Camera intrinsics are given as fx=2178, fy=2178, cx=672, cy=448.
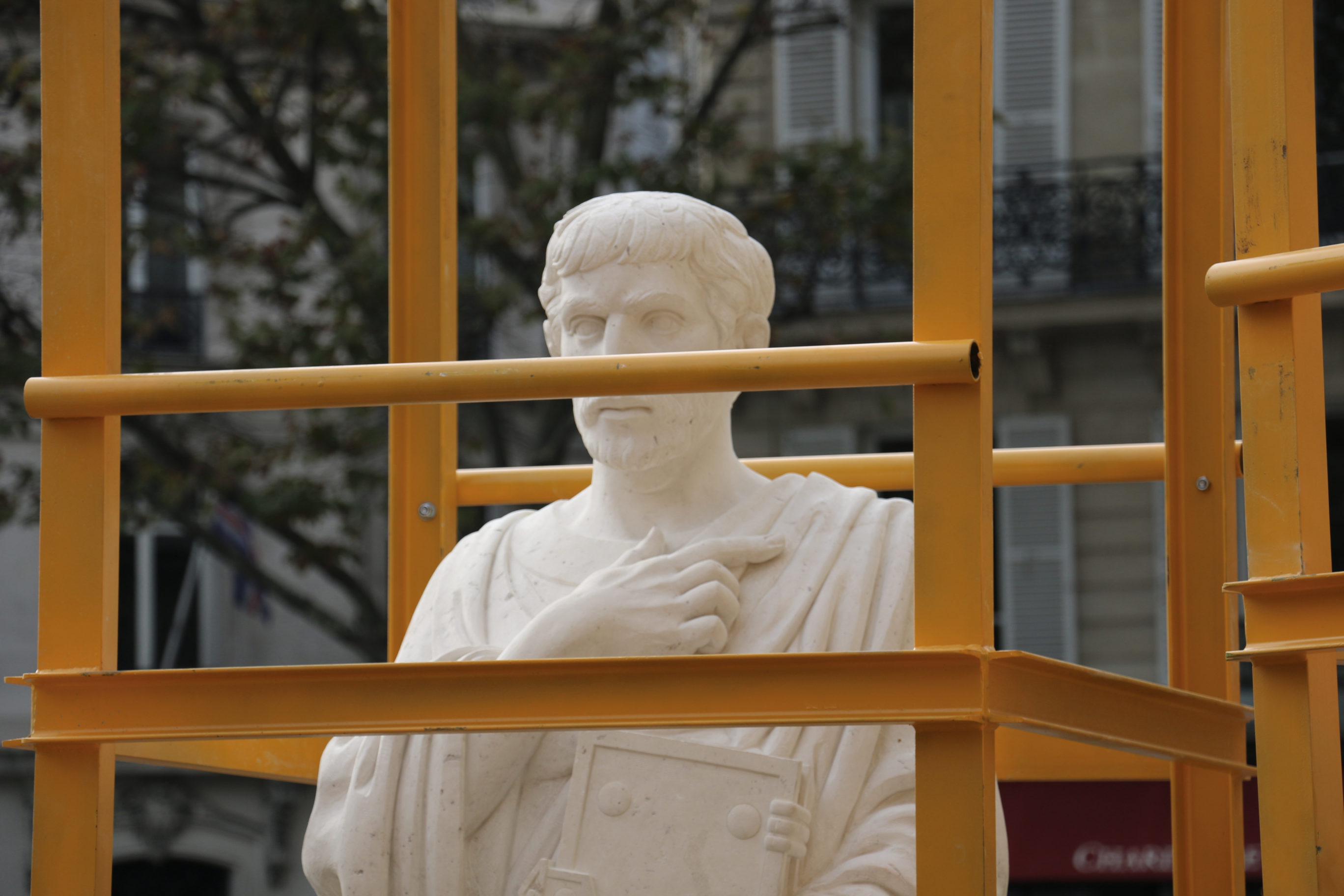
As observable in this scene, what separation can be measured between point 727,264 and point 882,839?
4.00ft

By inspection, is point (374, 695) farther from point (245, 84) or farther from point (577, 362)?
point (245, 84)

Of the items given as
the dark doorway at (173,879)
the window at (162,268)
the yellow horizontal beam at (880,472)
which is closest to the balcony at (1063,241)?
A: the window at (162,268)

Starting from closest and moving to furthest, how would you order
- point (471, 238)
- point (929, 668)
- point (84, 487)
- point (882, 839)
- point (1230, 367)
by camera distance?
point (929, 668) → point (84, 487) → point (882, 839) → point (1230, 367) → point (471, 238)

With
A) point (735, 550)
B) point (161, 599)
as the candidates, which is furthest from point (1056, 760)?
point (161, 599)

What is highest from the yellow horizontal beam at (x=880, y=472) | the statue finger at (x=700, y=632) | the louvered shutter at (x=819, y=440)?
the louvered shutter at (x=819, y=440)

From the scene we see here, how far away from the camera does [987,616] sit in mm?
3369

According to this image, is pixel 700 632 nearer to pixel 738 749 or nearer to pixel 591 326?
pixel 738 749

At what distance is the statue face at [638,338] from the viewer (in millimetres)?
4332

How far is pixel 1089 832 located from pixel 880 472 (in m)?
11.0

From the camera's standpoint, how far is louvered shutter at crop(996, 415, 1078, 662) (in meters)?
17.9

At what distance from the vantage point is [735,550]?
4.31m

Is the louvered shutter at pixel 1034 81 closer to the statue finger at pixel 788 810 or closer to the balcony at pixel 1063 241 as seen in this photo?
the balcony at pixel 1063 241

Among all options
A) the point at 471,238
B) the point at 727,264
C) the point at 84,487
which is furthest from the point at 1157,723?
the point at 471,238

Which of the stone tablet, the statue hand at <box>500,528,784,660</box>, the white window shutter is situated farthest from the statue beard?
the white window shutter
